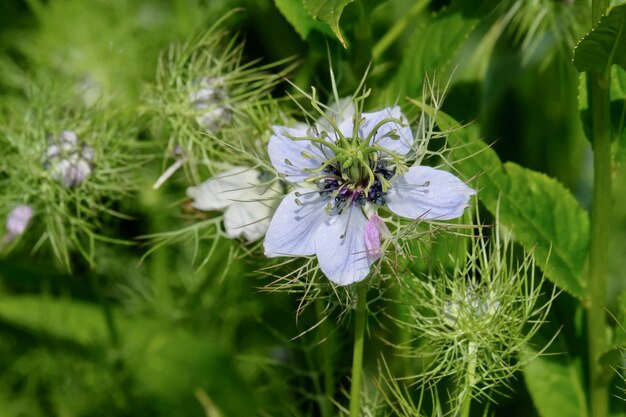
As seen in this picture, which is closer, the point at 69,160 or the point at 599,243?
the point at 599,243

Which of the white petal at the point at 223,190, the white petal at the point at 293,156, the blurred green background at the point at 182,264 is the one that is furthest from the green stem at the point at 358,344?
the blurred green background at the point at 182,264

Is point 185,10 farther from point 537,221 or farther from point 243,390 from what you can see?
point 537,221

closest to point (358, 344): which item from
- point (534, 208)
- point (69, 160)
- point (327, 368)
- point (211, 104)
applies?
point (327, 368)

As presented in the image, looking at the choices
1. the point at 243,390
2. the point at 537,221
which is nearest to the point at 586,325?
the point at 537,221

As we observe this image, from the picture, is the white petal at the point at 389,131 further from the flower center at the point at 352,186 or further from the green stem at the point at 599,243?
the green stem at the point at 599,243

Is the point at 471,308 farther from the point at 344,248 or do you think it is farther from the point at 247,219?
the point at 247,219
